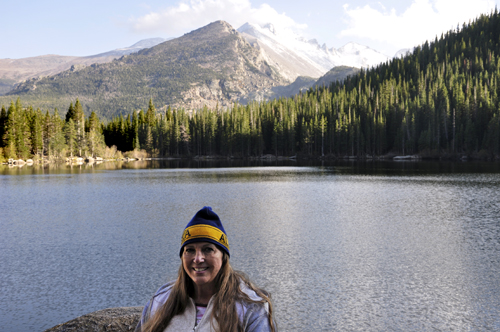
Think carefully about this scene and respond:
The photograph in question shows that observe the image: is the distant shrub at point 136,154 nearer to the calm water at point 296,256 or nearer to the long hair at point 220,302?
the calm water at point 296,256

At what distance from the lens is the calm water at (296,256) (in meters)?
12.2

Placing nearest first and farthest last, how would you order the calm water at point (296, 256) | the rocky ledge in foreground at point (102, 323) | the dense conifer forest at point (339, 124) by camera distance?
the rocky ledge in foreground at point (102, 323), the calm water at point (296, 256), the dense conifer forest at point (339, 124)

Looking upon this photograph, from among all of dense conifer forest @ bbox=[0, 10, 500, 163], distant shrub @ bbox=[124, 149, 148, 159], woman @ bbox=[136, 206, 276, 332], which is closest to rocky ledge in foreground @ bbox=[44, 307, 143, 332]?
woman @ bbox=[136, 206, 276, 332]

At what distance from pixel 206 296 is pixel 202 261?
1.48ft

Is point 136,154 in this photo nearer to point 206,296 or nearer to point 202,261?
point 206,296

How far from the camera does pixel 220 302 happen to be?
4.11 metres

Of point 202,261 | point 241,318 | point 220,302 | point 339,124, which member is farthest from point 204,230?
point 339,124

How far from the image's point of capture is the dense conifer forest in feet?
370

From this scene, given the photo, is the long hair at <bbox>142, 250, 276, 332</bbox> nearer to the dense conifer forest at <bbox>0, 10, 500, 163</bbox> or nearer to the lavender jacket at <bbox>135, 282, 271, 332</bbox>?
the lavender jacket at <bbox>135, 282, 271, 332</bbox>

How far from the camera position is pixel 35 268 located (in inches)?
652

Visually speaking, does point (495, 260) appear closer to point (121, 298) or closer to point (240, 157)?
point (121, 298)

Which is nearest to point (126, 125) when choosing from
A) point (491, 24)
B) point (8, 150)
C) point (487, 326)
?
point (8, 150)

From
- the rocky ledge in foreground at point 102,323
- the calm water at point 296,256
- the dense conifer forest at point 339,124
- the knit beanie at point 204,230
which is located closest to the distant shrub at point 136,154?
the dense conifer forest at point 339,124

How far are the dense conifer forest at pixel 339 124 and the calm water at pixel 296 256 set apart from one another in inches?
3266
